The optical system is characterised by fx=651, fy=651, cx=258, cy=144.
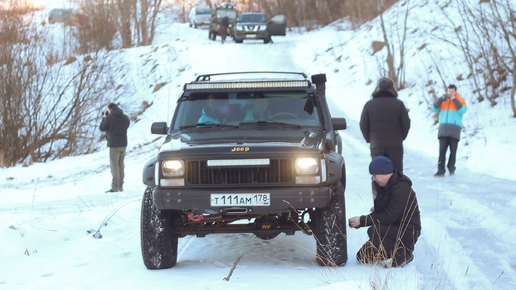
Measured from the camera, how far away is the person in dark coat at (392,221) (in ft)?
18.8

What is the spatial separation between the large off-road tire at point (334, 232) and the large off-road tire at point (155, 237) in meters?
1.37

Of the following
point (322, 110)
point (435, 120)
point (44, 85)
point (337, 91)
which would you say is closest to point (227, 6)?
point (337, 91)

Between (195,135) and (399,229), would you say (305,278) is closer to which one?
(399,229)

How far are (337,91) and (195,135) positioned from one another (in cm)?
1982

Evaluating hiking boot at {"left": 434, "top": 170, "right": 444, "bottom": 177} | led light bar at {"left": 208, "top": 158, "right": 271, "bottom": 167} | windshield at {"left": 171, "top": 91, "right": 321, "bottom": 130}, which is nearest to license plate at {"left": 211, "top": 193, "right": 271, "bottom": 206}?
led light bar at {"left": 208, "top": 158, "right": 271, "bottom": 167}

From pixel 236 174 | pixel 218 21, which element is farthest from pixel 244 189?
pixel 218 21

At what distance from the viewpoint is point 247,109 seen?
686 cm

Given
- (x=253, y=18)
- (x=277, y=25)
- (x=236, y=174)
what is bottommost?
(x=236, y=174)

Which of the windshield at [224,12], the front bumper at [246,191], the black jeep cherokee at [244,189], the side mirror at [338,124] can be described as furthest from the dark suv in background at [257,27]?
the front bumper at [246,191]

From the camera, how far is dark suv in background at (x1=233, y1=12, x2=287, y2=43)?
117ft

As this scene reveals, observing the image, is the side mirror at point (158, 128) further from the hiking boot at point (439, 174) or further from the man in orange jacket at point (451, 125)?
the man in orange jacket at point (451, 125)

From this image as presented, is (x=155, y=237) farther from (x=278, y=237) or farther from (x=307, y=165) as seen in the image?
(x=278, y=237)

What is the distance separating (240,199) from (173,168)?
64cm

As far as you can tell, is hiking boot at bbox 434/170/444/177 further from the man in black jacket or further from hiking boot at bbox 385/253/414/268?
the man in black jacket
